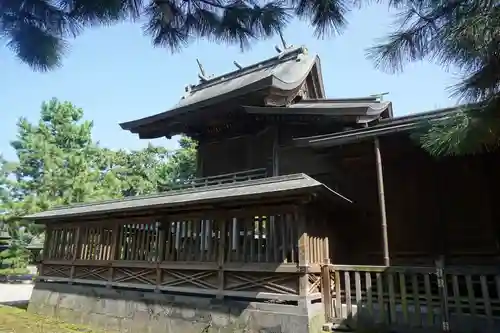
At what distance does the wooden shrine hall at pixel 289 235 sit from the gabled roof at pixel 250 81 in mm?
101

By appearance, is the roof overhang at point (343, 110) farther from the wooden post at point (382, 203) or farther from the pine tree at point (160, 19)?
the pine tree at point (160, 19)

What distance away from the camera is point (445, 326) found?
216 inches

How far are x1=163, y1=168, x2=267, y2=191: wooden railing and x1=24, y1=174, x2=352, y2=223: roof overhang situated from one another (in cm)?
182

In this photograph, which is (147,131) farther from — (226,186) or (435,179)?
(435,179)

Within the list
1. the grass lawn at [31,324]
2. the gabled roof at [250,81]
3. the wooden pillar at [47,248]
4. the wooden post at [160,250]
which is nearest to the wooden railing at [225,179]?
the gabled roof at [250,81]

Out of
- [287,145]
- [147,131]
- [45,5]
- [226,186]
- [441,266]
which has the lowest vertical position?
[441,266]

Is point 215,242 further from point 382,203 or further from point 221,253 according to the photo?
point 382,203

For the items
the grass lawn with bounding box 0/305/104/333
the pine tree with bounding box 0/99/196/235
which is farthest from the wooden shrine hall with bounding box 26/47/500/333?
the pine tree with bounding box 0/99/196/235

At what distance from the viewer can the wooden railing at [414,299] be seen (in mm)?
5402

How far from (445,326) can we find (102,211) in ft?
26.6

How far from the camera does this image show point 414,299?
584cm

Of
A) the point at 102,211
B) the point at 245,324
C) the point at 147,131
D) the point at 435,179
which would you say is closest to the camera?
the point at 245,324

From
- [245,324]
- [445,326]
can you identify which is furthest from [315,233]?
[445,326]

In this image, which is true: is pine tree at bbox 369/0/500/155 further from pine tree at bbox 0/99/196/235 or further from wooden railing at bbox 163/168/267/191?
pine tree at bbox 0/99/196/235
